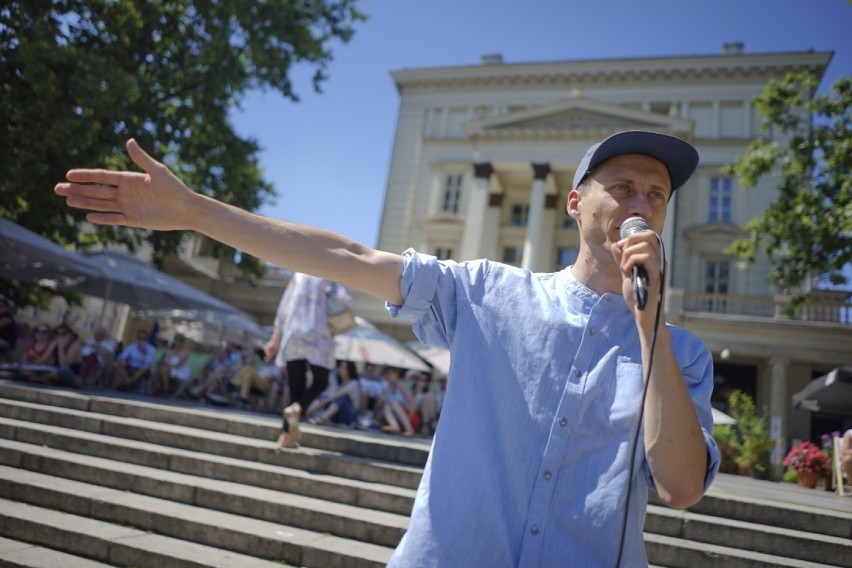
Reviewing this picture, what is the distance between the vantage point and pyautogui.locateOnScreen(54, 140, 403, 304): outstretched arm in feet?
4.99

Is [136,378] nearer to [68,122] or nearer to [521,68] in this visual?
[68,122]

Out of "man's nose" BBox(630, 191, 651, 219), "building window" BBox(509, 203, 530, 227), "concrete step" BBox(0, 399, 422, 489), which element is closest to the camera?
"man's nose" BBox(630, 191, 651, 219)

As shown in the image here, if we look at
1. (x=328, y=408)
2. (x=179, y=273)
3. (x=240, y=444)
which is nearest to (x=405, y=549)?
(x=240, y=444)

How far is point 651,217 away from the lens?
166 centimetres

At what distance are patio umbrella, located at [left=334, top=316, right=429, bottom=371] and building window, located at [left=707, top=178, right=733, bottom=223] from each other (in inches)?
874

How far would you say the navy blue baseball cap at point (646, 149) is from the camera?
66.7 inches

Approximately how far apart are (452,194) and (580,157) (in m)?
7.90

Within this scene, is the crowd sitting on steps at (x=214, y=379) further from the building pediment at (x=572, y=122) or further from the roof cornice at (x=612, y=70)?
the roof cornice at (x=612, y=70)

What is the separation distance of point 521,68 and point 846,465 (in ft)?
106

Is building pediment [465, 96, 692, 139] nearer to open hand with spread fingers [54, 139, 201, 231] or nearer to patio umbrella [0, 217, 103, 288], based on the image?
patio umbrella [0, 217, 103, 288]

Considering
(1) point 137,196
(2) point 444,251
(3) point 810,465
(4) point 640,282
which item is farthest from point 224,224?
(2) point 444,251

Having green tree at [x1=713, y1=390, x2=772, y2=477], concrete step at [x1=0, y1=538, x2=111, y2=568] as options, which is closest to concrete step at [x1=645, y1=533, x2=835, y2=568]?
concrete step at [x1=0, y1=538, x2=111, y2=568]

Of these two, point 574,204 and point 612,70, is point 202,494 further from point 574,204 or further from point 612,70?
point 612,70

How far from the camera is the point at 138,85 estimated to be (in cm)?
1642
